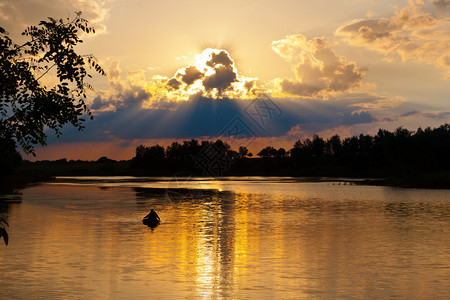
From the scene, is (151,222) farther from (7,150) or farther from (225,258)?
(7,150)

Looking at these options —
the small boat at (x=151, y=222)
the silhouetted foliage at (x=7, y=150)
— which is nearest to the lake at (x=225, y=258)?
the small boat at (x=151, y=222)

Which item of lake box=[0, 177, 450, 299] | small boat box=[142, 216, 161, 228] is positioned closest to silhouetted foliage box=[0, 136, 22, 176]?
lake box=[0, 177, 450, 299]

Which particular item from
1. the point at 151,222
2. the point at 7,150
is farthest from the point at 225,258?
the point at 151,222

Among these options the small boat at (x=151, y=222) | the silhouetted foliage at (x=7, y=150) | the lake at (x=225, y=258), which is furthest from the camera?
the small boat at (x=151, y=222)

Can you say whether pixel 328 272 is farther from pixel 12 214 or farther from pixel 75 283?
pixel 12 214

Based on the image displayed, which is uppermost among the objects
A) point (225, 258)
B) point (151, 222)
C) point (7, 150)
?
point (7, 150)

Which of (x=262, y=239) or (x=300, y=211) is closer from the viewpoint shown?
(x=262, y=239)

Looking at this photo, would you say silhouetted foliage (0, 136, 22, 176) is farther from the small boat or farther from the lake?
the small boat

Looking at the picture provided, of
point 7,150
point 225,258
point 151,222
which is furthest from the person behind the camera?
point 151,222

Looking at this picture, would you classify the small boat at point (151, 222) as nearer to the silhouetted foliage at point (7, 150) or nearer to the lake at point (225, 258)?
the lake at point (225, 258)

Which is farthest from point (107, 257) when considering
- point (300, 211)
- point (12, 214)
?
point (300, 211)

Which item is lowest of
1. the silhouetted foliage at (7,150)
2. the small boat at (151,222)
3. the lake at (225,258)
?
the lake at (225,258)

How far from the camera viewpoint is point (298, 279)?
2286 cm

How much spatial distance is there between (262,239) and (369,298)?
17173mm
